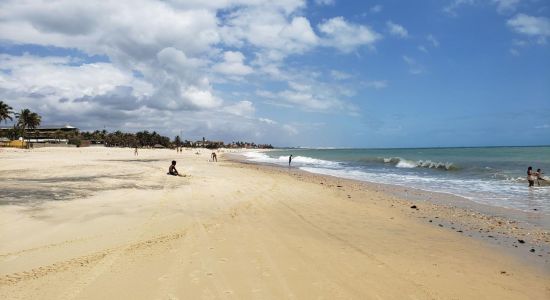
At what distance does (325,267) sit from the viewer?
6.68 meters

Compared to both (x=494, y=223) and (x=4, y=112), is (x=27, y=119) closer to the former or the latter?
(x=4, y=112)

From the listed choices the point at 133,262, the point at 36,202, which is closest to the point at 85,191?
the point at 36,202

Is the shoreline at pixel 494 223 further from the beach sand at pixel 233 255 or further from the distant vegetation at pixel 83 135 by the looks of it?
the distant vegetation at pixel 83 135

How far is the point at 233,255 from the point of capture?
23.5 ft

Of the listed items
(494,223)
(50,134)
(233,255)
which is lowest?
(494,223)

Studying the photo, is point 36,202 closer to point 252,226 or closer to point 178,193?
point 178,193

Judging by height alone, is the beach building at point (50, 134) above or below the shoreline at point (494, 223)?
above

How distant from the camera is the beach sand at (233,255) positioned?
555 cm

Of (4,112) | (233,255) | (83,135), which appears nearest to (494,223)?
(233,255)

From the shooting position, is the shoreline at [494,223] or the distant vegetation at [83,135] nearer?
the shoreline at [494,223]

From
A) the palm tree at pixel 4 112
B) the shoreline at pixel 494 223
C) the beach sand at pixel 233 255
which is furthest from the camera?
the palm tree at pixel 4 112

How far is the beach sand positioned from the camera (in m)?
5.55

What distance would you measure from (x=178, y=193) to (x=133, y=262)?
9496 millimetres

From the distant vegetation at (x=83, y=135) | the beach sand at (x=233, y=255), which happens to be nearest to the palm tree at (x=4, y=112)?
the distant vegetation at (x=83, y=135)
